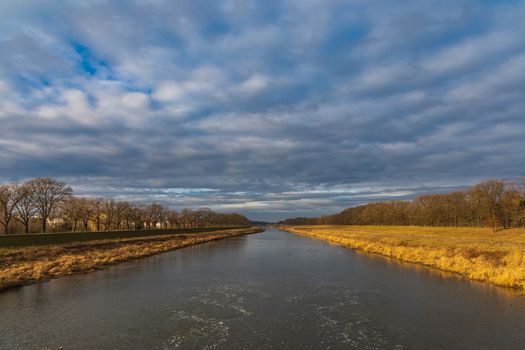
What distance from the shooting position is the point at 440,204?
9738 cm

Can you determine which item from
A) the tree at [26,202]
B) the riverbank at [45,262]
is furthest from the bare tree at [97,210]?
the riverbank at [45,262]

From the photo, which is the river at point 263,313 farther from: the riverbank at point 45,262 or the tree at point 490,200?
the tree at point 490,200

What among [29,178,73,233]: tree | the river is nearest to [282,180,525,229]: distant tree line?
the river

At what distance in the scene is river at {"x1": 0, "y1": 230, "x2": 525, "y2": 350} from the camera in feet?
35.2

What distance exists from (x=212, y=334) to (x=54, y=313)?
723cm

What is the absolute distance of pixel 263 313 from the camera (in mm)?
13875

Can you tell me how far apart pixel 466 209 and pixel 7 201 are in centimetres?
10328

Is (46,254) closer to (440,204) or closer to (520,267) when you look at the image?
(520,267)

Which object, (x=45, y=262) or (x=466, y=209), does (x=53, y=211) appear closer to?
(x=45, y=262)

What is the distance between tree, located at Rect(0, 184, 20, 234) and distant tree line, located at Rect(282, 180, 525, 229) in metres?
85.5

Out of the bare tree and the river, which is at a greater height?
the bare tree

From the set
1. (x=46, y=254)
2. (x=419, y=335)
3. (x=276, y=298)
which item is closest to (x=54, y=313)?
(x=276, y=298)

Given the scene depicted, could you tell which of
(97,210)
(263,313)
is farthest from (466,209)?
(97,210)

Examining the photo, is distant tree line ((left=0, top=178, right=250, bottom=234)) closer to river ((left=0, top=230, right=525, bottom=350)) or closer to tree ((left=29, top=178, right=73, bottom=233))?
tree ((left=29, top=178, right=73, bottom=233))
